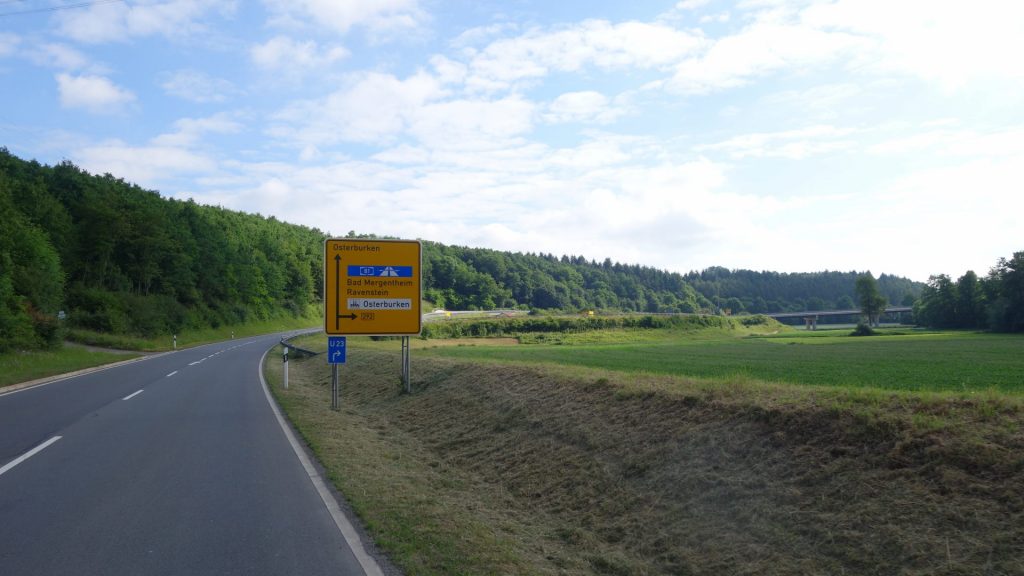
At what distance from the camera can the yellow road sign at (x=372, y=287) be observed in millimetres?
16344

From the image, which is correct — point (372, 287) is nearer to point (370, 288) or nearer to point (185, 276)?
point (370, 288)

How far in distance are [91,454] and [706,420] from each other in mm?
9183

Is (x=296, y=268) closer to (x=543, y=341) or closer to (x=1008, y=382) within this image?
(x=543, y=341)

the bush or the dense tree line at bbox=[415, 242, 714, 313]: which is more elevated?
the dense tree line at bbox=[415, 242, 714, 313]

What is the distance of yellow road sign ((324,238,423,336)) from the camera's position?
53.6 feet

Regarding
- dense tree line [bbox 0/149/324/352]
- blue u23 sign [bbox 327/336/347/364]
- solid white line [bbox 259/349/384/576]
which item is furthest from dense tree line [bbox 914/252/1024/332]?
dense tree line [bbox 0/149/324/352]

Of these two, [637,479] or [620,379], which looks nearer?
[637,479]

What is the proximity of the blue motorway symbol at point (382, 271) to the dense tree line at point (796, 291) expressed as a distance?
221 ft

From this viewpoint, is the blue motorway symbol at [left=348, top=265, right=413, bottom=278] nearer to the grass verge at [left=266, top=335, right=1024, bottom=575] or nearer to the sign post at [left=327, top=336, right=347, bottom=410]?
the sign post at [left=327, top=336, right=347, bottom=410]

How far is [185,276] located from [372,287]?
59.9 m

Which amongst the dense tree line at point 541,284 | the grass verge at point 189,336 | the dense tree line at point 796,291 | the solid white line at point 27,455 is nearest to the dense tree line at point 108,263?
the grass verge at point 189,336

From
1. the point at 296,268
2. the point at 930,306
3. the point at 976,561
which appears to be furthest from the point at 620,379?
the point at 296,268

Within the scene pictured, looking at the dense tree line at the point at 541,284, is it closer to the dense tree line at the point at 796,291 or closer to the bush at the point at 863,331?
the dense tree line at the point at 796,291

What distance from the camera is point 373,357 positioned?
26.5 m
